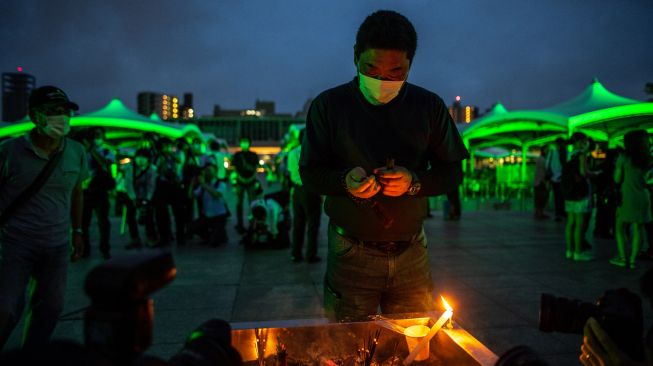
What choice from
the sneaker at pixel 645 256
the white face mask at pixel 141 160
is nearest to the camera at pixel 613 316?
the sneaker at pixel 645 256

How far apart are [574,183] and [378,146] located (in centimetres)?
563

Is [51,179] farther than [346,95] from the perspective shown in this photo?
Result: Yes

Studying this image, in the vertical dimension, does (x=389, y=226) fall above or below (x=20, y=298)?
above

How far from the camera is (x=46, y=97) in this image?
2926 millimetres

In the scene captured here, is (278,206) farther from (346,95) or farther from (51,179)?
(346,95)

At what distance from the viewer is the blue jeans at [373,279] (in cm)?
209

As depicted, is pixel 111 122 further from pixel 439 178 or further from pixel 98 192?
pixel 439 178

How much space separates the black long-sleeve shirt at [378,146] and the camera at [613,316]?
892 millimetres

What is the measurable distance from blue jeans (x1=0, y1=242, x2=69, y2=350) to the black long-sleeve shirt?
194cm

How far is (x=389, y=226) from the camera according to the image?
2.07 meters

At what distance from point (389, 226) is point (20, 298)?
8.02 ft

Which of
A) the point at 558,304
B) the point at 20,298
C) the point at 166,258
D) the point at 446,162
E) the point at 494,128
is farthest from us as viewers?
the point at 494,128

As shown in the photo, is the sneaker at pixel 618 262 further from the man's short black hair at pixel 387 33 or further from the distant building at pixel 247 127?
the distant building at pixel 247 127

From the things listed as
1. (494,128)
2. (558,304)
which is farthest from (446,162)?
(494,128)
